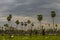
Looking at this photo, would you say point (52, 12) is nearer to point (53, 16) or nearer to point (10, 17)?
point (53, 16)

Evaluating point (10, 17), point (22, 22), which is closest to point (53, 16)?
point (10, 17)

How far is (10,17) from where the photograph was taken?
111500mm

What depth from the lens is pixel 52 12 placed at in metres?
116

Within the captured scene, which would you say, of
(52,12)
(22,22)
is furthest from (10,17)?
(22,22)

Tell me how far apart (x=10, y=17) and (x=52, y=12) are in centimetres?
2899

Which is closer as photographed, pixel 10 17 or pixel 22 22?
pixel 10 17

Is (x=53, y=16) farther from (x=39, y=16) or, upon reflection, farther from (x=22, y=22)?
(x=22, y=22)

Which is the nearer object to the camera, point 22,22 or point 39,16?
point 39,16

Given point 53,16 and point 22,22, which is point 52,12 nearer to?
point 53,16

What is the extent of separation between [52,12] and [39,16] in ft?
32.3

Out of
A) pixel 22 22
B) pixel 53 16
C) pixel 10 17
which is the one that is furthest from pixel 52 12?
pixel 22 22

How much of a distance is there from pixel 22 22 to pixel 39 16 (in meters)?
61.2

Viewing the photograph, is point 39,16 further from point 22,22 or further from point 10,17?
point 22,22

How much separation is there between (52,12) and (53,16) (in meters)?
3.12
